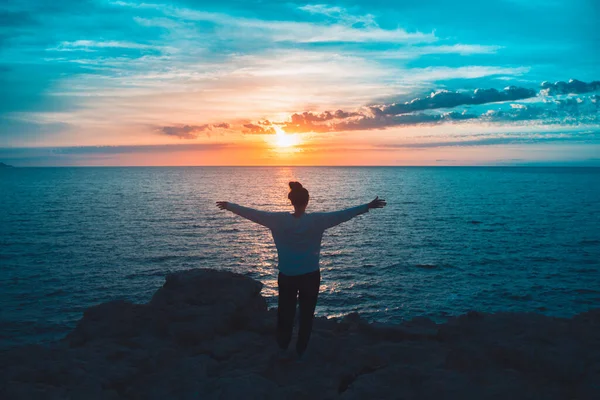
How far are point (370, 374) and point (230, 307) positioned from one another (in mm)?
5046

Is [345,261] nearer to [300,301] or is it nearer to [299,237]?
[300,301]

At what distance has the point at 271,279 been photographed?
2923 cm

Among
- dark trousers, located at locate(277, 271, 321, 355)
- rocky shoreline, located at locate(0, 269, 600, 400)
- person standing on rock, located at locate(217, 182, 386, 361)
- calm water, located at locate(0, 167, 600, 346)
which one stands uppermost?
person standing on rock, located at locate(217, 182, 386, 361)

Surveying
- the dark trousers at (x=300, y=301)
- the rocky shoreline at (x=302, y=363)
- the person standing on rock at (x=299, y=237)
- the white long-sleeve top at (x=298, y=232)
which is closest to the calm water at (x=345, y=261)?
the rocky shoreline at (x=302, y=363)

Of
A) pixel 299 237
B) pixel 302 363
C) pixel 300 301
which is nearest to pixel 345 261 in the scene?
pixel 302 363

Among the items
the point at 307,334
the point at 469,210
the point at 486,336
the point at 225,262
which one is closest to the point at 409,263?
the point at 225,262

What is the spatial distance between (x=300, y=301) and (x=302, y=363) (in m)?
1.52

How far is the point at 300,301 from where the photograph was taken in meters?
7.50

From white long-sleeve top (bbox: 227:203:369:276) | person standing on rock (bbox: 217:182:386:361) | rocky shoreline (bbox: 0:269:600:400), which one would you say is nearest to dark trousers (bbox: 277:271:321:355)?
person standing on rock (bbox: 217:182:386:361)

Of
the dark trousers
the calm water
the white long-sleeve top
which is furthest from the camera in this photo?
the calm water

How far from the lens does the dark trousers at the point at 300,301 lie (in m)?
7.16

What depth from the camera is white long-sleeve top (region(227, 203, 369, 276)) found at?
22.8 ft

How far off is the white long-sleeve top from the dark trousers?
153 mm

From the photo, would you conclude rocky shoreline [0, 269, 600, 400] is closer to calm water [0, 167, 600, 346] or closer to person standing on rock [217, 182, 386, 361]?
person standing on rock [217, 182, 386, 361]
